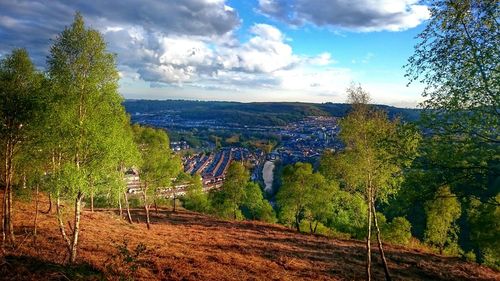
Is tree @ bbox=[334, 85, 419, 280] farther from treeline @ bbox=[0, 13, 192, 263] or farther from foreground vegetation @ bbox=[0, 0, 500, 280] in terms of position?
treeline @ bbox=[0, 13, 192, 263]

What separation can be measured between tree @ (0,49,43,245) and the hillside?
511 cm

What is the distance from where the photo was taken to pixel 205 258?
29688mm

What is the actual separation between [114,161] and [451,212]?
51.5 meters

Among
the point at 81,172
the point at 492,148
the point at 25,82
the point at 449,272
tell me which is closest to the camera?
the point at 492,148

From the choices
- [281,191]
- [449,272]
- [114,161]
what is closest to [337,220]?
[281,191]

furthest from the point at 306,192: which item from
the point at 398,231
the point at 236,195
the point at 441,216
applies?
the point at 441,216

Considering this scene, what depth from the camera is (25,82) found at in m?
26.0

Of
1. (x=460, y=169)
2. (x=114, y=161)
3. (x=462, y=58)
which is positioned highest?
(x=462, y=58)

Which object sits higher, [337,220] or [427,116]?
[427,116]

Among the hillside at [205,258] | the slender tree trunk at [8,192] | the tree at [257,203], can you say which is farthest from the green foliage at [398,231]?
the slender tree trunk at [8,192]

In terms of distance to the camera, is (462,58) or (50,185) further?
(50,185)

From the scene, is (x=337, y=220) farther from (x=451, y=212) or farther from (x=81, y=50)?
(x=81, y=50)

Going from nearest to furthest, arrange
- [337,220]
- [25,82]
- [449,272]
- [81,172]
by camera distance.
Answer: [81,172] < [25,82] < [449,272] < [337,220]

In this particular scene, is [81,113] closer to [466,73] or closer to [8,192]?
[8,192]
